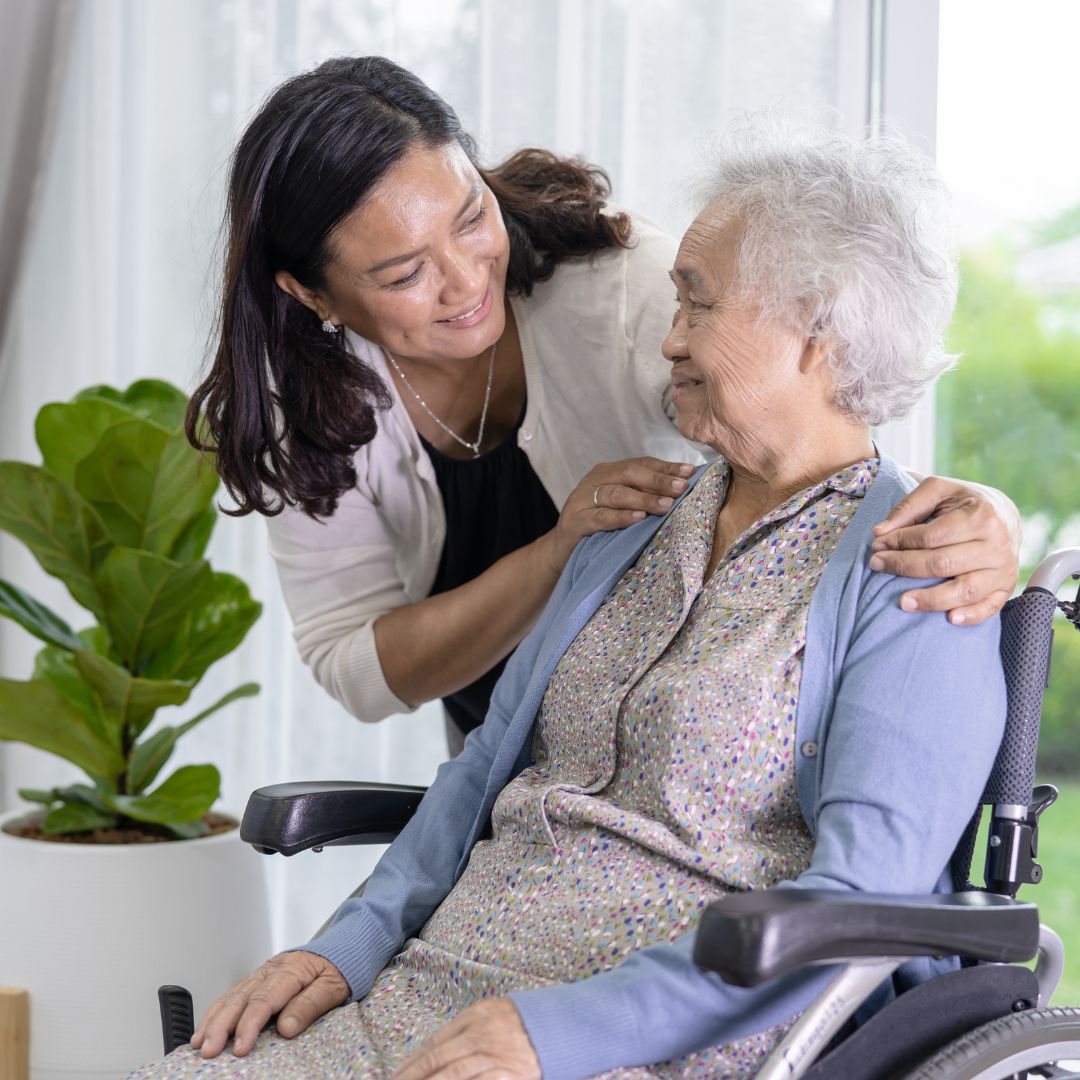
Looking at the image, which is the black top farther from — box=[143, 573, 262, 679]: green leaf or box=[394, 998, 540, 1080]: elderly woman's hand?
box=[394, 998, 540, 1080]: elderly woman's hand

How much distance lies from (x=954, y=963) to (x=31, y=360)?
8.14ft

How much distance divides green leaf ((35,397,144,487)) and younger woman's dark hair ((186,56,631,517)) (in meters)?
0.42

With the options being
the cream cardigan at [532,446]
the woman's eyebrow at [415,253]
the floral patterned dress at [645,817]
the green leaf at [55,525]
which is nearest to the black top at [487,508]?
the cream cardigan at [532,446]

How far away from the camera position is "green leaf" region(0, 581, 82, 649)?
7.29 ft

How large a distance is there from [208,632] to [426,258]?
102 centimetres

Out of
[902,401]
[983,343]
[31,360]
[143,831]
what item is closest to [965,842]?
[902,401]

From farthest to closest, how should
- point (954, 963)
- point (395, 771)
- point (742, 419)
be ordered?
point (395, 771) → point (742, 419) → point (954, 963)

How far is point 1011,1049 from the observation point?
109cm

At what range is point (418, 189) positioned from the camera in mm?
1520

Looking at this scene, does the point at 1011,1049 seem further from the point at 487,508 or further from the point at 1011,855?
the point at 487,508

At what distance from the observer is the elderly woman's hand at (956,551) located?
1203mm

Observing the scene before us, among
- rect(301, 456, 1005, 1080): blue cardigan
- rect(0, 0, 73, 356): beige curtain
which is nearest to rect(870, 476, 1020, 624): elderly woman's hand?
rect(301, 456, 1005, 1080): blue cardigan

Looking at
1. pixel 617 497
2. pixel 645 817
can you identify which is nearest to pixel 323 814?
pixel 645 817

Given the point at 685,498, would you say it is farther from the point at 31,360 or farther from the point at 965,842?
the point at 31,360
